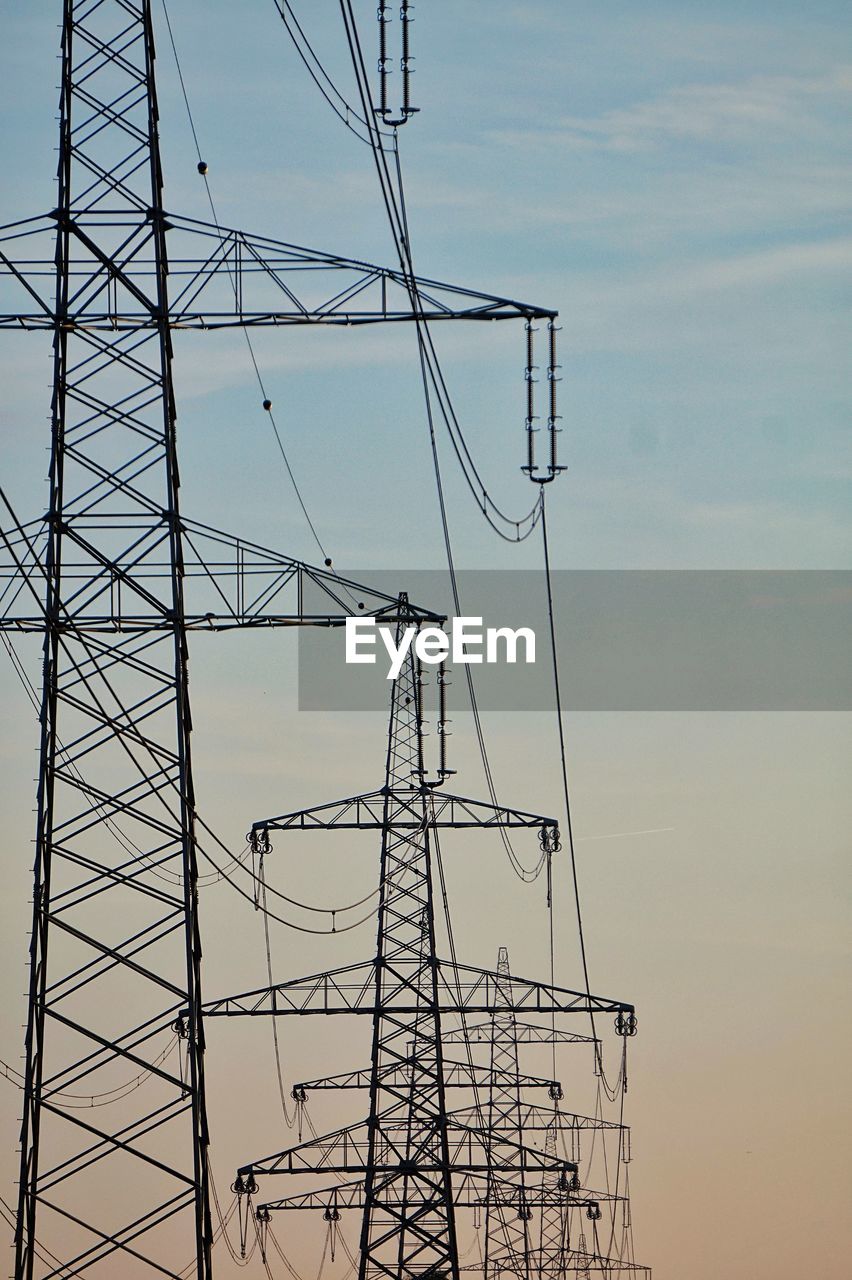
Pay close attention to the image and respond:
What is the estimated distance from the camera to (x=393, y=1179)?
43344 millimetres

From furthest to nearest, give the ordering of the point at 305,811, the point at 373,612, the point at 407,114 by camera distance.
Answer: the point at 305,811, the point at 373,612, the point at 407,114

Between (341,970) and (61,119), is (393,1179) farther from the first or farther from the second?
(61,119)

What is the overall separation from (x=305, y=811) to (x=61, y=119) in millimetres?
16429

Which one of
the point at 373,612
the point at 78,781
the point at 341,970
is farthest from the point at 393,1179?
the point at 78,781

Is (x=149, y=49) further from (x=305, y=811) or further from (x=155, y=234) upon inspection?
(x=305, y=811)

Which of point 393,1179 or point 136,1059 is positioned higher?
point 136,1059

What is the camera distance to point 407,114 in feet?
99.8

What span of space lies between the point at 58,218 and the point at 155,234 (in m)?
1.17

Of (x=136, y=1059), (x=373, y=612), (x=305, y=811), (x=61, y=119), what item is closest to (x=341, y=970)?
(x=305, y=811)

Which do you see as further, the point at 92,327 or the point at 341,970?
the point at 341,970

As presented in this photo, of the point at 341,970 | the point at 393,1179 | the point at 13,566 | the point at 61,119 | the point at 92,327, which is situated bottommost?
the point at 393,1179

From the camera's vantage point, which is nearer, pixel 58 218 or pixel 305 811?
pixel 58 218

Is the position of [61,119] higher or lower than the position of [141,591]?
higher

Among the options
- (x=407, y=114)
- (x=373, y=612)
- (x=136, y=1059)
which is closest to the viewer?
(x=136, y=1059)
